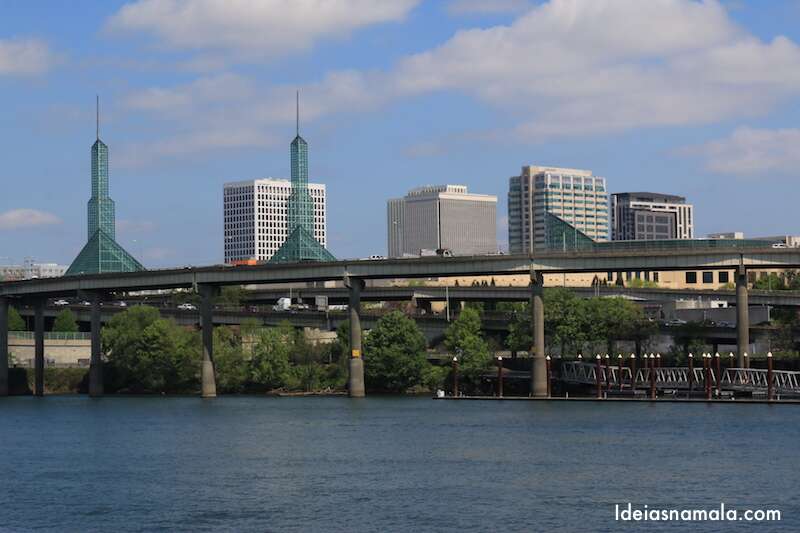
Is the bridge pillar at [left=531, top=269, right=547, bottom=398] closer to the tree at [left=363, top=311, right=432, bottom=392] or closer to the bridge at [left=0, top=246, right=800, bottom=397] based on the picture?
the bridge at [left=0, top=246, right=800, bottom=397]

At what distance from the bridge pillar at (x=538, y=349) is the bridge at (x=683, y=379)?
5614mm

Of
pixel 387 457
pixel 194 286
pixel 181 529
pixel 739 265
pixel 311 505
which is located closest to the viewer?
pixel 181 529

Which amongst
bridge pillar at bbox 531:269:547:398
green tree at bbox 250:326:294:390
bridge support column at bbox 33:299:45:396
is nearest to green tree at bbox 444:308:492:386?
bridge pillar at bbox 531:269:547:398

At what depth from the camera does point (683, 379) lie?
146 meters

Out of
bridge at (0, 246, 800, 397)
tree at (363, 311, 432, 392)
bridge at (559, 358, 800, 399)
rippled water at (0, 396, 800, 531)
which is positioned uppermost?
bridge at (0, 246, 800, 397)

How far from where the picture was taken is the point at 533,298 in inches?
5846

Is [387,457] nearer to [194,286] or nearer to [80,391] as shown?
[194,286]

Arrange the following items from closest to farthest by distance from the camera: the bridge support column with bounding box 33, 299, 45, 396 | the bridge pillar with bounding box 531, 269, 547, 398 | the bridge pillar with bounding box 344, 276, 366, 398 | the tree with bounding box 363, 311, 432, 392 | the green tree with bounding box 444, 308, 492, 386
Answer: the bridge pillar with bounding box 531, 269, 547, 398 → the bridge pillar with bounding box 344, 276, 366, 398 → the tree with bounding box 363, 311, 432, 392 → the green tree with bounding box 444, 308, 492, 386 → the bridge support column with bounding box 33, 299, 45, 396

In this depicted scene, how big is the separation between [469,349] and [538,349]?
Result: 56.1 ft

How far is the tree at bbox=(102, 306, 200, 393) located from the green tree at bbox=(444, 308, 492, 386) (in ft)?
107

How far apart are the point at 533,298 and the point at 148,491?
262 feet

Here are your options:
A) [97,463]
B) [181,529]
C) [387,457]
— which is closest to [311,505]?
[181,529]

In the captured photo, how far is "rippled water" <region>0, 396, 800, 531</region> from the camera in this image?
64.2 meters

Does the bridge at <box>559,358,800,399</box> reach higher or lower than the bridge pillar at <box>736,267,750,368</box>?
lower
